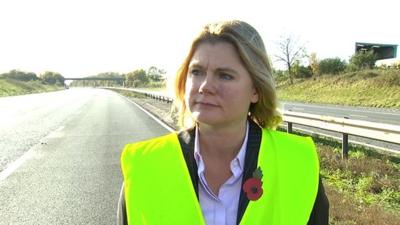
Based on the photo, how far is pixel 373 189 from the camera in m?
7.74

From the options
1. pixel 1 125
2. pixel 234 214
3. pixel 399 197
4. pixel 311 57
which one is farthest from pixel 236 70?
pixel 311 57

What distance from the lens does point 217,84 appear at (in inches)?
86.8

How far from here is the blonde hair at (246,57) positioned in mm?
2221

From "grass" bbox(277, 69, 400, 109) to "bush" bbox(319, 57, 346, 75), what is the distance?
13.0ft

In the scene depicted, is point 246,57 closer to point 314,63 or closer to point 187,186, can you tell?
point 187,186

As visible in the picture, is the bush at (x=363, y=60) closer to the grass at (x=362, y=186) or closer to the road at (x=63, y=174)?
the road at (x=63, y=174)

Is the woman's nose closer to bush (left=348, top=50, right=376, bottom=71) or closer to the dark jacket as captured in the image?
the dark jacket

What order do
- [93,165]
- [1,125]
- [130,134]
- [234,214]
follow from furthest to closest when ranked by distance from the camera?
[1,125] < [130,134] < [93,165] < [234,214]

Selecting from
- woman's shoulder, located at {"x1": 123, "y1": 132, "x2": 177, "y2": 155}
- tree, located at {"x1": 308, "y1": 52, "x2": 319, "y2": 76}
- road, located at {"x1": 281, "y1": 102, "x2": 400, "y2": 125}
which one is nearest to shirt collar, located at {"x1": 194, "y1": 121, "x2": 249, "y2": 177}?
woman's shoulder, located at {"x1": 123, "y1": 132, "x2": 177, "y2": 155}

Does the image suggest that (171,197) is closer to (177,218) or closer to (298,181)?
(177,218)

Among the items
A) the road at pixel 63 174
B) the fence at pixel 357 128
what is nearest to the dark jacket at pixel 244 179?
the road at pixel 63 174

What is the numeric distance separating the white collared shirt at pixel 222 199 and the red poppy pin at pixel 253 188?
7 centimetres

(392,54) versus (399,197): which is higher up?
(392,54)

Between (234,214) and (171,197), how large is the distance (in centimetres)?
27
